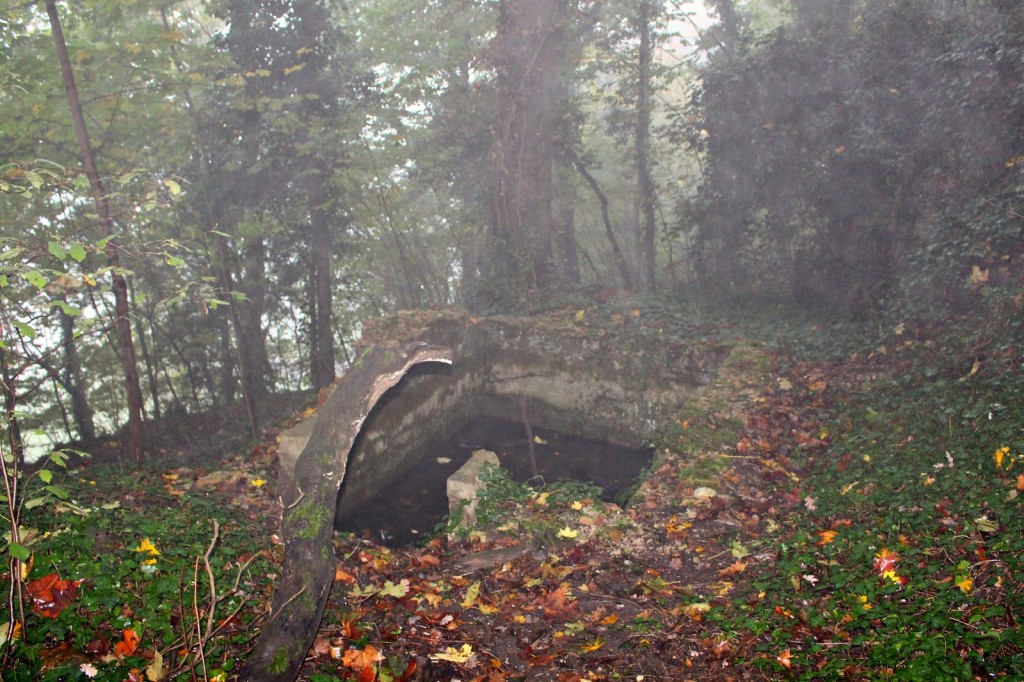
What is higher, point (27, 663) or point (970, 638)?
point (27, 663)

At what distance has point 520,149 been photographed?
13555 mm

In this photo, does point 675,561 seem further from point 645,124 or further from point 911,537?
point 645,124

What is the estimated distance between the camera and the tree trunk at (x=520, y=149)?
13.1 metres

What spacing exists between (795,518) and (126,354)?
833 centimetres

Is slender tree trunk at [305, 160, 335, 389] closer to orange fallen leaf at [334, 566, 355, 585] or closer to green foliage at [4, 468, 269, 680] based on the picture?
orange fallen leaf at [334, 566, 355, 585]

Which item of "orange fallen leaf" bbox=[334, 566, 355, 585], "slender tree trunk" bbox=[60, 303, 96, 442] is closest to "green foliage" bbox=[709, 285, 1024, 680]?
"orange fallen leaf" bbox=[334, 566, 355, 585]

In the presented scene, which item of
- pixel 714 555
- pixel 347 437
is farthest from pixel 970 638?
pixel 347 437

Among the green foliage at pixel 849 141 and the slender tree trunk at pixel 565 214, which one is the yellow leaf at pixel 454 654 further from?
the slender tree trunk at pixel 565 214

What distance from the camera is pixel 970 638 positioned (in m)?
3.74

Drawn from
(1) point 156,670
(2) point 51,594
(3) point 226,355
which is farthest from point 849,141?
(3) point 226,355

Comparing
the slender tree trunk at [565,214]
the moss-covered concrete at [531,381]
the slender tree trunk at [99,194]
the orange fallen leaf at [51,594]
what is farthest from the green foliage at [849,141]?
the slender tree trunk at [99,194]

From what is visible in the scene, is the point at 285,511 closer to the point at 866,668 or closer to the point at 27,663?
the point at 27,663

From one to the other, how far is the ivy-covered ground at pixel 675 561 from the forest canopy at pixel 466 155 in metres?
2.46

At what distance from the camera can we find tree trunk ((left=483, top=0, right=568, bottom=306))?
42.9ft
